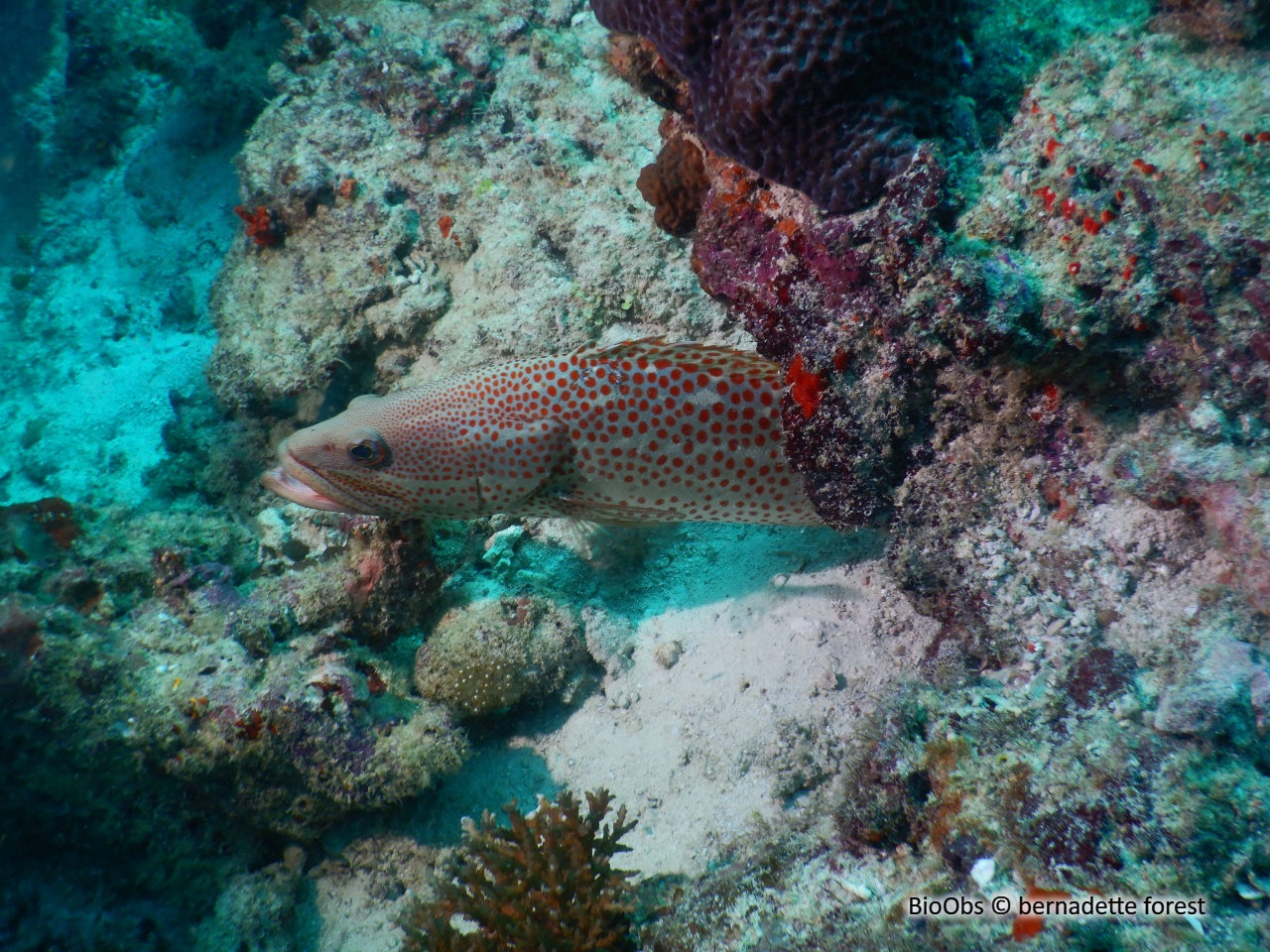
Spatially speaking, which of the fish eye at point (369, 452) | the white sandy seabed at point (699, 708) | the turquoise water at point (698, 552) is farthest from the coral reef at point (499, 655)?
the fish eye at point (369, 452)

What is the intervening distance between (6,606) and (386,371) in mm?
3075

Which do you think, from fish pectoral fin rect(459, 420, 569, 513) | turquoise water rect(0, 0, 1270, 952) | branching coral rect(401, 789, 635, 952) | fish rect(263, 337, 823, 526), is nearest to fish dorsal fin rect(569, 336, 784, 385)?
fish rect(263, 337, 823, 526)

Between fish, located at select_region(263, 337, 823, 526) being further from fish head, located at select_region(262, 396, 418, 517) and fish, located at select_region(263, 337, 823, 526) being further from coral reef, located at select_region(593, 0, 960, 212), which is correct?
coral reef, located at select_region(593, 0, 960, 212)

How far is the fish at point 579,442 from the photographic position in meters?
Result: 3.57

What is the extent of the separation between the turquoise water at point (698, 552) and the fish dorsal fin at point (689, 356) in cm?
35

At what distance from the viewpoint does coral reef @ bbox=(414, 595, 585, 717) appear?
426 centimetres

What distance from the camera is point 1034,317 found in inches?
97.1

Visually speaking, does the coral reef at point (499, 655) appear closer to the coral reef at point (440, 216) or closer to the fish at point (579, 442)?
the fish at point (579, 442)

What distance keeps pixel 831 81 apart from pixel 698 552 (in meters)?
3.04

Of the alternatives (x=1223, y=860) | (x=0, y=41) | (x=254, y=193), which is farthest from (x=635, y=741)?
(x=0, y=41)

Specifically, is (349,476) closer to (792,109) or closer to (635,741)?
(635,741)

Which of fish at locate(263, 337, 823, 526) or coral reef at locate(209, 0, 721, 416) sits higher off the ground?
coral reef at locate(209, 0, 721, 416)

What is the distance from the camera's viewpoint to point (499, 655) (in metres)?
4.29

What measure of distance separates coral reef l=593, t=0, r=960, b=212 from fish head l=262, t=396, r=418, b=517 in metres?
2.56
